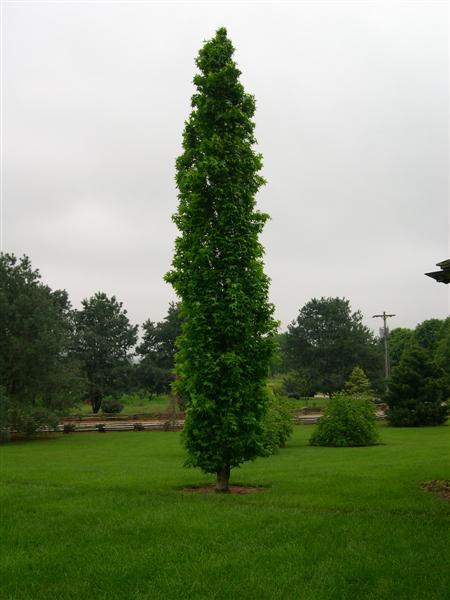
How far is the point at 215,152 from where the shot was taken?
13766 millimetres

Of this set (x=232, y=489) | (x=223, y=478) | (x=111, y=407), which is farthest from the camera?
(x=111, y=407)

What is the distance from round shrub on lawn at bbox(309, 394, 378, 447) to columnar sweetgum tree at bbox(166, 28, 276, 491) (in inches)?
582

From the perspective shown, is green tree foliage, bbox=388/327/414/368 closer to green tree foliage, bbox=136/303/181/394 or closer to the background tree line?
the background tree line

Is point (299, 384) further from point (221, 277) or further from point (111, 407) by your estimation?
point (221, 277)

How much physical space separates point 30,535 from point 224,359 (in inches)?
222

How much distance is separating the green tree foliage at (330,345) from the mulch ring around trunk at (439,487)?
5322 centimetres

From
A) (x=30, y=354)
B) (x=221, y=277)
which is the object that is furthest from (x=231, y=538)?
(x=30, y=354)

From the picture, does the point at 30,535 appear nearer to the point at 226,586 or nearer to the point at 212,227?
the point at 226,586

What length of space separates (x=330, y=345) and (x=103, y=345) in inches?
1088

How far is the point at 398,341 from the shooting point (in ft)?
304

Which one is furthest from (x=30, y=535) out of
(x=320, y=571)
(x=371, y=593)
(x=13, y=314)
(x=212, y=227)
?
(x=13, y=314)

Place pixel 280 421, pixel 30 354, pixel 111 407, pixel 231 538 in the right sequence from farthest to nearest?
pixel 111 407, pixel 30 354, pixel 280 421, pixel 231 538

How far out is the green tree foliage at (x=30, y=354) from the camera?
35500 mm

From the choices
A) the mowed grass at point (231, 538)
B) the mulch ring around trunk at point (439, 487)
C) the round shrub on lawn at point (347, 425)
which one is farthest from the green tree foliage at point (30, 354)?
the mulch ring around trunk at point (439, 487)
